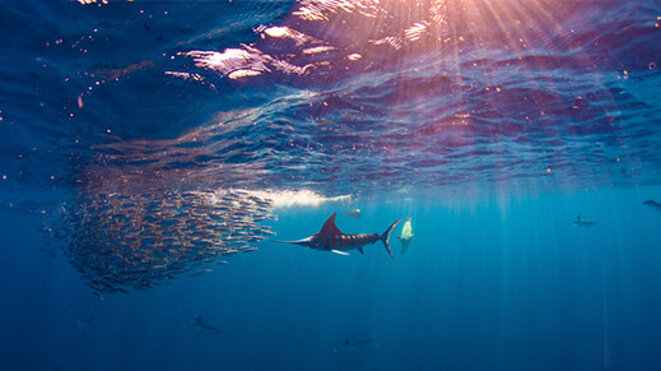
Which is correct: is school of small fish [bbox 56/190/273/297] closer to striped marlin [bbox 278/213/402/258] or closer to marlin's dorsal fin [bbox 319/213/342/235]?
striped marlin [bbox 278/213/402/258]

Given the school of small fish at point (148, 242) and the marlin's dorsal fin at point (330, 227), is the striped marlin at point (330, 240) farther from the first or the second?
the school of small fish at point (148, 242)

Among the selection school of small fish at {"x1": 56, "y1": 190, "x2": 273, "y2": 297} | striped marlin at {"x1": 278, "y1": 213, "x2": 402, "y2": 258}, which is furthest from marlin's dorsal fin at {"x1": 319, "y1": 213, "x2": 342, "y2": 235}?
school of small fish at {"x1": 56, "y1": 190, "x2": 273, "y2": 297}

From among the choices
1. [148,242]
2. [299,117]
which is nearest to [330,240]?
[299,117]

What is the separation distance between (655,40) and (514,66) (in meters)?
2.86

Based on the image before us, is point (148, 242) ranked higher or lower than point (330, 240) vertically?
lower

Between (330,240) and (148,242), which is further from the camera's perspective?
(148,242)

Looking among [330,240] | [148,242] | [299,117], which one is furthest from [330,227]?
[148,242]

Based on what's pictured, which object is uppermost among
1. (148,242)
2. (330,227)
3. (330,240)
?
(330,227)

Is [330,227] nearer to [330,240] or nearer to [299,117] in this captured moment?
[330,240]

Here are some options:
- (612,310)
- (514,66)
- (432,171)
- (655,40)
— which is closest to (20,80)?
(514,66)

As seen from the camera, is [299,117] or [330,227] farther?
[299,117]

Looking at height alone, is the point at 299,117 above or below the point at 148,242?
above

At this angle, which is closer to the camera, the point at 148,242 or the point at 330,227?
the point at 330,227

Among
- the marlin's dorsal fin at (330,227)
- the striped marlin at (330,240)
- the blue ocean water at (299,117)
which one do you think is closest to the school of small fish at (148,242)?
the blue ocean water at (299,117)
